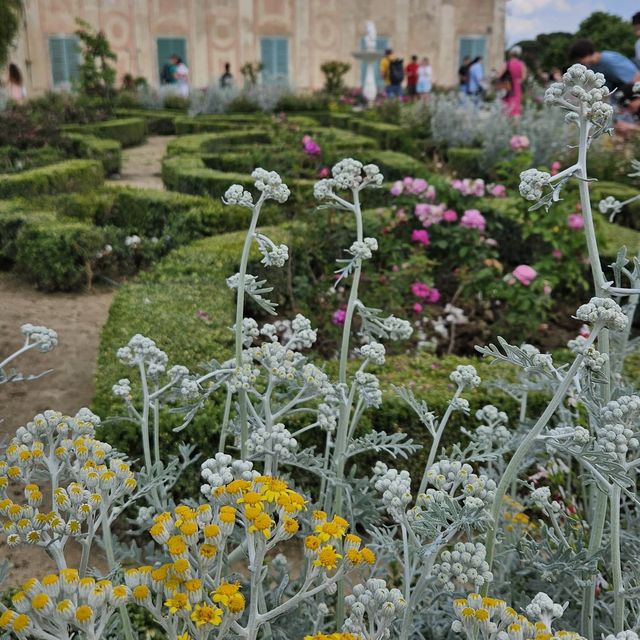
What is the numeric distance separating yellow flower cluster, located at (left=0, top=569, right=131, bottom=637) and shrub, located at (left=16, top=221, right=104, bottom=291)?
17.0 feet

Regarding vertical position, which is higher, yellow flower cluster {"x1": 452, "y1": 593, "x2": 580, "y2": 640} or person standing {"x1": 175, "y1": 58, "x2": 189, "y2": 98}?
person standing {"x1": 175, "y1": 58, "x2": 189, "y2": 98}

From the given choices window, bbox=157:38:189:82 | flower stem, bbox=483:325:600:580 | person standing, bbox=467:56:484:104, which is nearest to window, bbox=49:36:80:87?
window, bbox=157:38:189:82

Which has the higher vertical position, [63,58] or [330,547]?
[63,58]

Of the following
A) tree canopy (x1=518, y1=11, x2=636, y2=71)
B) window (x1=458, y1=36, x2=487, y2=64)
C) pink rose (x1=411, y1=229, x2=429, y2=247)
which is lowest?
pink rose (x1=411, y1=229, x2=429, y2=247)

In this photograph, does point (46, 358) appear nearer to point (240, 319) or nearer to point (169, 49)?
point (240, 319)

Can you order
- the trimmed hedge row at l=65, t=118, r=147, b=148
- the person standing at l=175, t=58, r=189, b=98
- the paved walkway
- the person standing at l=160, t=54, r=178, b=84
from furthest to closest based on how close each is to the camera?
the person standing at l=160, t=54, r=178, b=84 → the person standing at l=175, t=58, r=189, b=98 → the trimmed hedge row at l=65, t=118, r=147, b=148 → the paved walkway

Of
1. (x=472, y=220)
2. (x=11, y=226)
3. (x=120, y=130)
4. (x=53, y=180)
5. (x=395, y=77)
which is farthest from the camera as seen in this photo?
(x=395, y=77)

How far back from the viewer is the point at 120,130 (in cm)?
1491

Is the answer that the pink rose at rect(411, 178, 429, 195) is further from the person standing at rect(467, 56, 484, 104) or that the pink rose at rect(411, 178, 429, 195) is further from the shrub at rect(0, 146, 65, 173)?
the person standing at rect(467, 56, 484, 104)

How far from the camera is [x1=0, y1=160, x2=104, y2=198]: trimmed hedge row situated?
764 centimetres

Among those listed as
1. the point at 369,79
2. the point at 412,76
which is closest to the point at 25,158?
the point at 412,76

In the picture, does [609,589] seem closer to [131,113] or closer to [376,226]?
[376,226]

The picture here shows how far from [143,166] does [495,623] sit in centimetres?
1234

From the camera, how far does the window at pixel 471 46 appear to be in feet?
89.9
